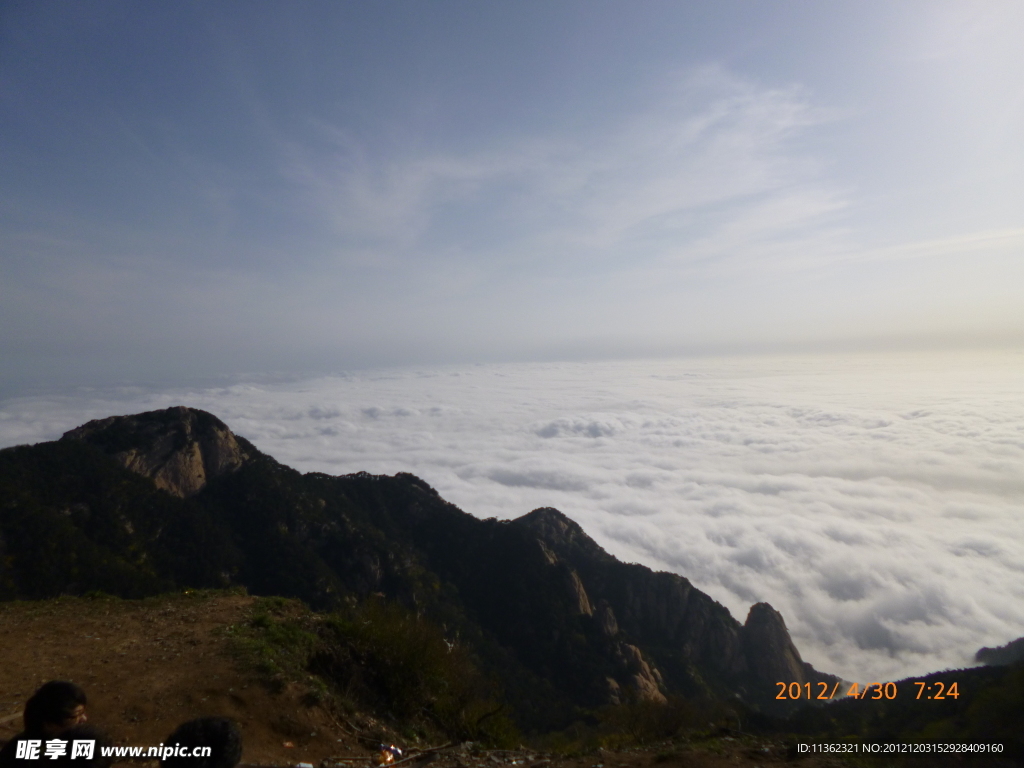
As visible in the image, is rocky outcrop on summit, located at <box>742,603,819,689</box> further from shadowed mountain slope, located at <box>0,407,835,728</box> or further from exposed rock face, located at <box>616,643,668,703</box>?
exposed rock face, located at <box>616,643,668,703</box>

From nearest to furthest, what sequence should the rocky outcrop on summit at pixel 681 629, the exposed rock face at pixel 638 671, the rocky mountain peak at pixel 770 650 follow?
the exposed rock face at pixel 638 671
the rocky outcrop on summit at pixel 681 629
the rocky mountain peak at pixel 770 650

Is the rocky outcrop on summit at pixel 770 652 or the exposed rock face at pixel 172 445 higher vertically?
the exposed rock face at pixel 172 445

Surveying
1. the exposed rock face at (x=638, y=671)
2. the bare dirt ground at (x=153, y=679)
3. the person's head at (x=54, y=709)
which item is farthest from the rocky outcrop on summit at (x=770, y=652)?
the person's head at (x=54, y=709)

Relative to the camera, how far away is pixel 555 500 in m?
137

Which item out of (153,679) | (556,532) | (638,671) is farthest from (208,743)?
(556,532)

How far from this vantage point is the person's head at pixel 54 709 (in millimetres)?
3797

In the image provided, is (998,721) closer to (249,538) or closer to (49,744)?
(49,744)

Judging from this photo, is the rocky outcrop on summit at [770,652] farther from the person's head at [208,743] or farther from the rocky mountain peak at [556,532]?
the person's head at [208,743]

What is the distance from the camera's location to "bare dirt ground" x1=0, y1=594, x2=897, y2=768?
9.34 meters

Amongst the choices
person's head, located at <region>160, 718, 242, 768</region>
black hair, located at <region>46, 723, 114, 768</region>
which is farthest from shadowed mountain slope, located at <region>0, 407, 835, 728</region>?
black hair, located at <region>46, 723, 114, 768</region>

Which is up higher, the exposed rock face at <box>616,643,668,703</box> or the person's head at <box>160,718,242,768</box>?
the person's head at <box>160,718,242,768</box>

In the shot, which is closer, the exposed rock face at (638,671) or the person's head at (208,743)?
the person's head at (208,743)

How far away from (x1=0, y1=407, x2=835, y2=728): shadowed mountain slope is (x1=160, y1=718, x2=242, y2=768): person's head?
32721 millimetres

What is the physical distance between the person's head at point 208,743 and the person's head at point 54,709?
0.84 meters
